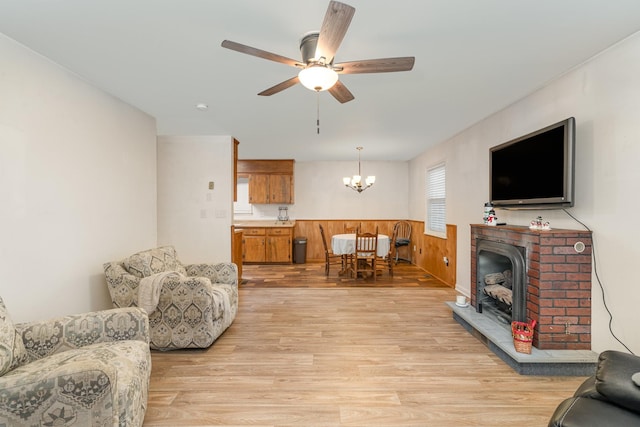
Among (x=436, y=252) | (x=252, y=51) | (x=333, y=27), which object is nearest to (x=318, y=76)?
(x=333, y=27)

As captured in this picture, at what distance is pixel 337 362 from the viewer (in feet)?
7.85

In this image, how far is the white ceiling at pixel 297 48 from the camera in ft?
5.44

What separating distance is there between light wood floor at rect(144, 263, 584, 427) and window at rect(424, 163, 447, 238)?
214 cm

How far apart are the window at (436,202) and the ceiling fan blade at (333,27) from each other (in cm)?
395

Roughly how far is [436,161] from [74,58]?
5.08 m

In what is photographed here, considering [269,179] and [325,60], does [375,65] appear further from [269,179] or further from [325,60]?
[269,179]

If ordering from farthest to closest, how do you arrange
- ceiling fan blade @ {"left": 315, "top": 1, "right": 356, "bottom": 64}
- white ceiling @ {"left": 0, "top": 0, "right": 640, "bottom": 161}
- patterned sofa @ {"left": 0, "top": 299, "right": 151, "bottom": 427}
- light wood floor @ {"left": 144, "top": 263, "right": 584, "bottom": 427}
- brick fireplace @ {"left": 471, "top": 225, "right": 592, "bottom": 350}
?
brick fireplace @ {"left": 471, "top": 225, "right": 592, "bottom": 350}
light wood floor @ {"left": 144, "top": 263, "right": 584, "bottom": 427}
white ceiling @ {"left": 0, "top": 0, "right": 640, "bottom": 161}
ceiling fan blade @ {"left": 315, "top": 1, "right": 356, "bottom": 64}
patterned sofa @ {"left": 0, "top": 299, "right": 151, "bottom": 427}

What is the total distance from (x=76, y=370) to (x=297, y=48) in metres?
2.23

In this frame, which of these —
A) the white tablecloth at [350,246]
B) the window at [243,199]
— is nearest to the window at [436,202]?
the white tablecloth at [350,246]

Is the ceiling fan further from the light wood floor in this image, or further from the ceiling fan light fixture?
the light wood floor

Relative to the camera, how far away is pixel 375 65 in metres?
1.77

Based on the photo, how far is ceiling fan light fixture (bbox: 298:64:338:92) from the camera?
1706 mm

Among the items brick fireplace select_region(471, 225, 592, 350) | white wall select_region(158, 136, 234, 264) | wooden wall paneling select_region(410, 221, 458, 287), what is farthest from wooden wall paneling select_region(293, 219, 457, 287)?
white wall select_region(158, 136, 234, 264)

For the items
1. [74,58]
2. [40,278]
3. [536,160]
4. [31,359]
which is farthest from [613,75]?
[40,278]
